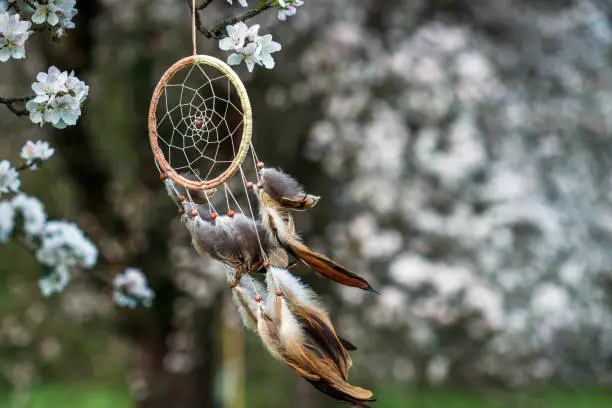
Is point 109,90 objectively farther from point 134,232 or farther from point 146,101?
point 134,232

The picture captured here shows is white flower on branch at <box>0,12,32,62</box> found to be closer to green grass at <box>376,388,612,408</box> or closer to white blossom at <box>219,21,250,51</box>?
white blossom at <box>219,21,250,51</box>

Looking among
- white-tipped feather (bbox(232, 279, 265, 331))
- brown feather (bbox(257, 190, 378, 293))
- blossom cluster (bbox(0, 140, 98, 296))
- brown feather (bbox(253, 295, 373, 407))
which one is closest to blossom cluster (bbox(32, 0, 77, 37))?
brown feather (bbox(257, 190, 378, 293))

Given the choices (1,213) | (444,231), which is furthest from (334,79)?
(1,213)

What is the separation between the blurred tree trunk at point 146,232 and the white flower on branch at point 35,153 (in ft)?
11.8

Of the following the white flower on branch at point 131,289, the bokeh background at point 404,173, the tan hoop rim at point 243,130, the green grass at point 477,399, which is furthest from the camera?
the green grass at point 477,399

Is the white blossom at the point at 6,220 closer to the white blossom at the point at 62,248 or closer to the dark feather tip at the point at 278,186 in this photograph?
the white blossom at the point at 62,248

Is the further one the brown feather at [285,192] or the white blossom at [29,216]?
the white blossom at [29,216]

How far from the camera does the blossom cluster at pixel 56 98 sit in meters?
2.20

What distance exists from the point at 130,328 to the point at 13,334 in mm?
2295

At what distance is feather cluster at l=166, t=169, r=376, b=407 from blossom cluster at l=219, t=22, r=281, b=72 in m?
0.26

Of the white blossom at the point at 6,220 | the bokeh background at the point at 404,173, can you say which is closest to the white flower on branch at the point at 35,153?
the white blossom at the point at 6,220

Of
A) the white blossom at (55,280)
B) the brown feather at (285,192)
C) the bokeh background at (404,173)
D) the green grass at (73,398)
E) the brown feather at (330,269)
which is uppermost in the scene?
the bokeh background at (404,173)

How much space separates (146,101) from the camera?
23.1 feet

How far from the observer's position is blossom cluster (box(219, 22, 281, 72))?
2.21 meters
